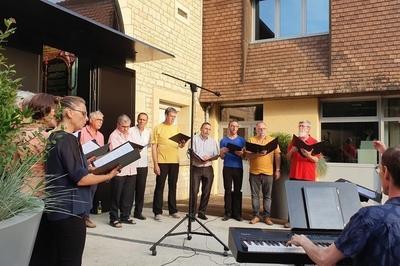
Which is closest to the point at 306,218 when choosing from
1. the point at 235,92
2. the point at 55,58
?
the point at 55,58

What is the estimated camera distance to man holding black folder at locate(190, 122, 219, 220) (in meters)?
6.84

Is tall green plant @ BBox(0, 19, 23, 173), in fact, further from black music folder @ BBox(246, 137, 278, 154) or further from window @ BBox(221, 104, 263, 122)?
window @ BBox(221, 104, 263, 122)

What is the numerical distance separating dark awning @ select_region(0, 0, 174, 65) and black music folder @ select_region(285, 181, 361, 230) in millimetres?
3689

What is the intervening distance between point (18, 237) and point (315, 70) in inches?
343

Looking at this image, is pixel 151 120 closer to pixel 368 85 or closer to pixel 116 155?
pixel 368 85

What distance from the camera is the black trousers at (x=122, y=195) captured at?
5.96 m

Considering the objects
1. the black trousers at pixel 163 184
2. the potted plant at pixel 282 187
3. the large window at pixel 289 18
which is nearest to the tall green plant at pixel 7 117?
the black trousers at pixel 163 184

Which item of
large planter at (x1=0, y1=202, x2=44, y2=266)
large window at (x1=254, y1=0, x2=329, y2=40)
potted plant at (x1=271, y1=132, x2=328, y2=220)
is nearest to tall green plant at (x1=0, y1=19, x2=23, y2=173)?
large planter at (x1=0, y1=202, x2=44, y2=266)

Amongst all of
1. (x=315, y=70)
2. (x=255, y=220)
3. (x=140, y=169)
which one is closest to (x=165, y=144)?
(x=140, y=169)

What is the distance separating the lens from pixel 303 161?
20.5ft

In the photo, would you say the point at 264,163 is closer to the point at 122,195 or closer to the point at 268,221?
the point at 268,221

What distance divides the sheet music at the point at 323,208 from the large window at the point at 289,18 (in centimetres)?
760

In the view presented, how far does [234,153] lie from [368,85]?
Answer: 3.70m

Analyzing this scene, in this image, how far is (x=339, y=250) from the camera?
1.92 metres
